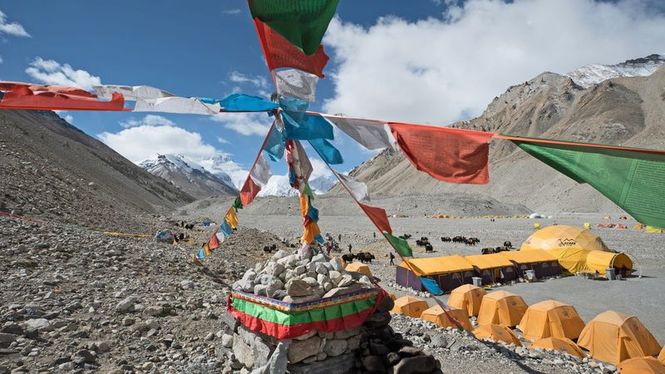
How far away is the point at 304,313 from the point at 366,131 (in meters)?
2.77

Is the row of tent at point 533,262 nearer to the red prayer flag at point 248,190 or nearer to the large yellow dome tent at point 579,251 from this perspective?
the large yellow dome tent at point 579,251

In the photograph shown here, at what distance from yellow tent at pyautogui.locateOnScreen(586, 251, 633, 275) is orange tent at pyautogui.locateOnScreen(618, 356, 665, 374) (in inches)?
632

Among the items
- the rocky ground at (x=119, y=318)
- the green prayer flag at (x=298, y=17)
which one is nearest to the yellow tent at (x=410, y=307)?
the rocky ground at (x=119, y=318)

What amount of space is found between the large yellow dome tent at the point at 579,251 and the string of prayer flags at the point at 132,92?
27.5 metres

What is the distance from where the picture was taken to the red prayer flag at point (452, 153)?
4.24 meters

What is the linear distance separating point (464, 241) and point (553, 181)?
8038cm

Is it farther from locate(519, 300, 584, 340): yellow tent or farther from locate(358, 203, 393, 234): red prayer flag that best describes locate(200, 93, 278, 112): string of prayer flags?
locate(519, 300, 584, 340): yellow tent

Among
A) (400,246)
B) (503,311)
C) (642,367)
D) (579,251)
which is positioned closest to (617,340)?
(642,367)

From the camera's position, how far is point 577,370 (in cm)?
908

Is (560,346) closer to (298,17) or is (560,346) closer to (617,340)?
(617,340)

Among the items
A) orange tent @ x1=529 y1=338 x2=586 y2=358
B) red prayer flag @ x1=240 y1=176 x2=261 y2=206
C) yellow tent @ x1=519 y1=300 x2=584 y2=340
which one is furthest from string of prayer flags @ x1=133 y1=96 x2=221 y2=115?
yellow tent @ x1=519 y1=300 x2=584 y2=340

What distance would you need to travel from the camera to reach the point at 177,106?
5383 millimetres

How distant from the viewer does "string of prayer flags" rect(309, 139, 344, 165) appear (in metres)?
6.42

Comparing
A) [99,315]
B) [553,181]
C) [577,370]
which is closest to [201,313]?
[99,315]
